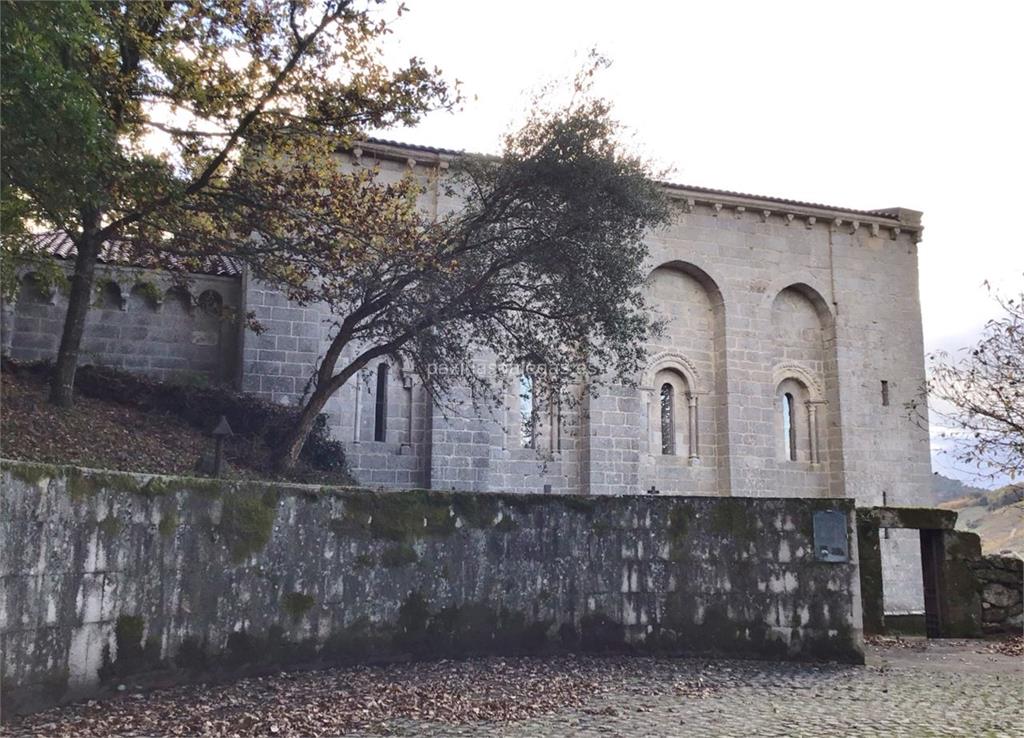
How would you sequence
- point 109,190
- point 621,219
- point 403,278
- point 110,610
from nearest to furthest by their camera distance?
point 110,610, point 109,190, point 403,278, point 621,219

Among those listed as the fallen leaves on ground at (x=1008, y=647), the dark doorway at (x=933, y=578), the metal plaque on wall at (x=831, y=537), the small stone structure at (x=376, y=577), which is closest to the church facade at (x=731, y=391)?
the dark doorway at (x=933, y=578)

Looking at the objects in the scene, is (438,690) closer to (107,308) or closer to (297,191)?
(297,191)

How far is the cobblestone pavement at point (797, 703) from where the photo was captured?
19.3 ft

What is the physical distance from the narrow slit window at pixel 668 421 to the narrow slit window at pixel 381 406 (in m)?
7.28

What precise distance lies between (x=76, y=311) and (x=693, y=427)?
564 inches

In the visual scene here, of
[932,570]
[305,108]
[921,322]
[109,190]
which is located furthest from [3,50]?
[921,322]

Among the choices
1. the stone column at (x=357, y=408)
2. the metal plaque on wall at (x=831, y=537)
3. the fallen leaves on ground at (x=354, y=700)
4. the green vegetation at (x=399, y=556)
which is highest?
the stone column at (x=357, y=408)

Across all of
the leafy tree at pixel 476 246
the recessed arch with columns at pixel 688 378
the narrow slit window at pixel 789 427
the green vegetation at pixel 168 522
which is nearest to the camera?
the green vegetation at pixel 168 522

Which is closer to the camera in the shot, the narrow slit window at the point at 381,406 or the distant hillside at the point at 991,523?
the narrow slit window at the point at 381,406

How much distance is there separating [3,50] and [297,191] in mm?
5110

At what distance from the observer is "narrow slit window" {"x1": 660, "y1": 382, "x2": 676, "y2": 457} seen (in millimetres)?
21812

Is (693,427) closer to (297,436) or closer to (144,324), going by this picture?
(297,436)

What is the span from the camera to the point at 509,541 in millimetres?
8711

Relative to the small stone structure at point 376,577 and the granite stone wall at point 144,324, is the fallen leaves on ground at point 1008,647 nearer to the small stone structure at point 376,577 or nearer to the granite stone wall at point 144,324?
the small stone structure at point 376,577
